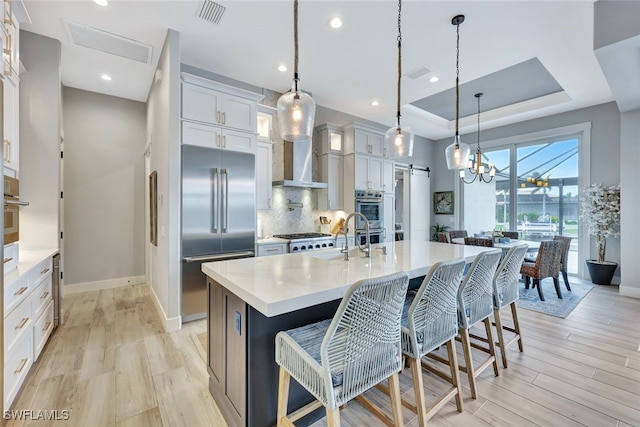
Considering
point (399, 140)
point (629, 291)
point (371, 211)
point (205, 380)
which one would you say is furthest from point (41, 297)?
point (629, 291)

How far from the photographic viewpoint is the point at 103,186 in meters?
4.58

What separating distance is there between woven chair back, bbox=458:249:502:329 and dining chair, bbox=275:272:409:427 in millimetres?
804

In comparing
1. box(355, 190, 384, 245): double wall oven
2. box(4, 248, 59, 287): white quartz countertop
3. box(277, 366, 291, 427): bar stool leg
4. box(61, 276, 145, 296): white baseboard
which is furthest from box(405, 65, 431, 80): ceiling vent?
box(61, 276, 145, 296): white baseboard

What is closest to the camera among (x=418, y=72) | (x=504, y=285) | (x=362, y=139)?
(x=504, y=285)

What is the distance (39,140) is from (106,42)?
132cm

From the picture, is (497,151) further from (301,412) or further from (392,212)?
(301,412)

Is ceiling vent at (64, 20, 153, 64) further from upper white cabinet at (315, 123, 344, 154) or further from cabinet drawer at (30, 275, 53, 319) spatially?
upper white cabinet at (315, 123, 344, 154)

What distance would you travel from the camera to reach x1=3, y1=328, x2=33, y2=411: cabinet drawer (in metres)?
1.75

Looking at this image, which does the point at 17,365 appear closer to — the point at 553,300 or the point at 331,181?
the point at 331,181

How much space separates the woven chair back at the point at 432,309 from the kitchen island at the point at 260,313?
0.69 feet

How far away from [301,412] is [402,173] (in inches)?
246

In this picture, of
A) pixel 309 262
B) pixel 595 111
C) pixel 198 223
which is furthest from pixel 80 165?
pixel 595 111

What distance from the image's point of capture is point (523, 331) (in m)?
3.04

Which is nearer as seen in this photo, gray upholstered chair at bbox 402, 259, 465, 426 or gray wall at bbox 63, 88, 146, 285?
gray upholstered chair at bbox 402, 259, 465, 426
